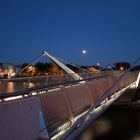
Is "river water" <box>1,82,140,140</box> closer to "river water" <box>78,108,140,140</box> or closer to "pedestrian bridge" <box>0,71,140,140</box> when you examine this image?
"river water" <box>78,108,140,140</box>

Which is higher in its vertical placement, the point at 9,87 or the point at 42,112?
the point at 9,87

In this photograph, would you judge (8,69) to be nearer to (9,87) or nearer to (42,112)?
(9,87)

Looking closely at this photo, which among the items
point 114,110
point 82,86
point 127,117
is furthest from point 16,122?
point 114,110

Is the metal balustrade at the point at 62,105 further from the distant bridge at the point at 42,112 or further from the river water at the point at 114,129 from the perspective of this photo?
the river water at the point at 114,129

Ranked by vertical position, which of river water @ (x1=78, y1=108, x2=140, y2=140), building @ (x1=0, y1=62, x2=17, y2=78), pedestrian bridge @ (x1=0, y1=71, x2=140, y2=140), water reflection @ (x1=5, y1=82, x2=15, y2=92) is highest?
building @ (x1=0, y1=62, x2=17, y2=78)

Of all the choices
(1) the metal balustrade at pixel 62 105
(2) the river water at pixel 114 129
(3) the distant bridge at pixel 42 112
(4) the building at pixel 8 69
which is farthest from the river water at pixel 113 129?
(4) the building at pixel 8 69

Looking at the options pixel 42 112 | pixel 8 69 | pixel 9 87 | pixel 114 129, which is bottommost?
pixel 114 129

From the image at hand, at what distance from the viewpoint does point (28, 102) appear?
20.9ft

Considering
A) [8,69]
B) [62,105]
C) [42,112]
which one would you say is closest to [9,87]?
[62,105]

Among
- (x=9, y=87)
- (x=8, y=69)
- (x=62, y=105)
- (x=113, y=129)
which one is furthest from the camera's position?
(x=8, y=69)

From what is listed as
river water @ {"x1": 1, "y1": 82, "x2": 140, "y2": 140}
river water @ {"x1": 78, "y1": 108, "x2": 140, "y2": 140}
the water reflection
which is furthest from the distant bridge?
river water @ {"x1": 78, "y1": 108, "x2": 140, "y2": 140}

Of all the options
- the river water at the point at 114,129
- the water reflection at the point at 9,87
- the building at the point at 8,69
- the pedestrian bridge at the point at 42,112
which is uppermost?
the building at the point at 8,69

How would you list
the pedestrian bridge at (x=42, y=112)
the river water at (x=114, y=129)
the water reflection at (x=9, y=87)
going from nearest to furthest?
the pedestrian bridge at (x=42, y=112), the water reflection at (x=9, y=87), the river water at (x=114, y=129)

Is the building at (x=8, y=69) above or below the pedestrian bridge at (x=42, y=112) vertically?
above
